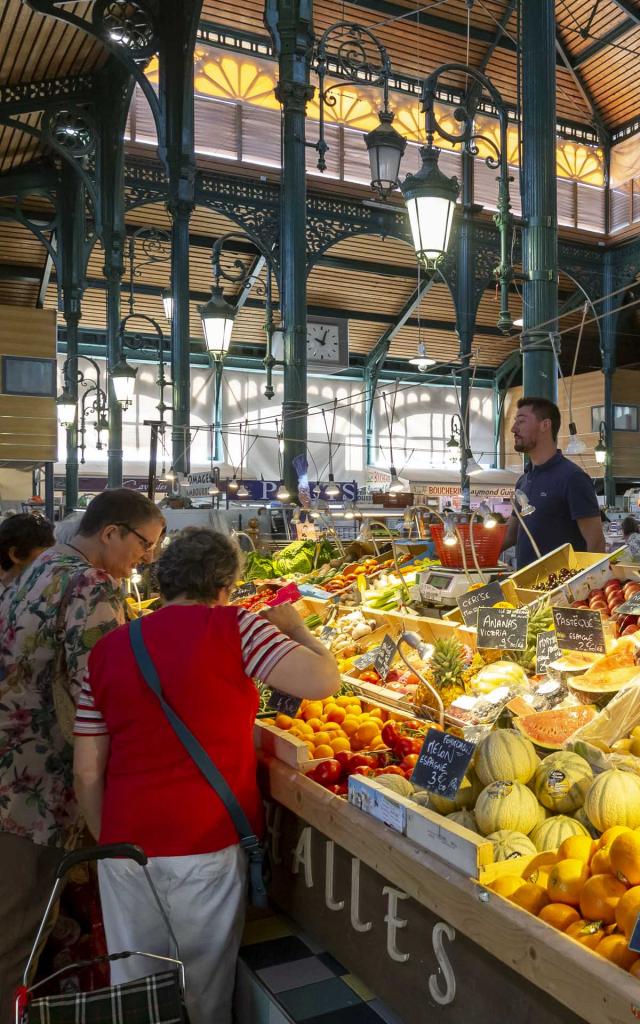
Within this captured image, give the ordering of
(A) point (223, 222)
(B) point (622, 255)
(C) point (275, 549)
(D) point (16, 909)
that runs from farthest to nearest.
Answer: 1. (B) point (622, 255)
2. (A) point (223, 222)
3. (C) point (275, 549)
4. (D) point (16, 909)

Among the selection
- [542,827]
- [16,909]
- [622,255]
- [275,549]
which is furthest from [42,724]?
[622,255]

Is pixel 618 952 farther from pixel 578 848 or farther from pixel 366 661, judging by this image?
pixel 366 661

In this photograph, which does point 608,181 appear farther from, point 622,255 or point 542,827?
point 542,827

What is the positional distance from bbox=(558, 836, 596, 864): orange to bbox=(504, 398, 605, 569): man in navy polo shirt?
247 cm

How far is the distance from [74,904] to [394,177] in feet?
15.8

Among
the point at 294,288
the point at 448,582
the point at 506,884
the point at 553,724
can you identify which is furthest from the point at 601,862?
the point at 294,288

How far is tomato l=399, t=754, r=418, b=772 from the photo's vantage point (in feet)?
8.45

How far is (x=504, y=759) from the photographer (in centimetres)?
217

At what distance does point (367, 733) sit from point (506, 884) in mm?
1126

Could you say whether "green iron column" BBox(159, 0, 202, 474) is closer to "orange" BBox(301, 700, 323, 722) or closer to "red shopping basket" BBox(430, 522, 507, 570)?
"red shopping basket" BBox(430, 522, 507, 570)

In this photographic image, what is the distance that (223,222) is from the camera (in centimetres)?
1755

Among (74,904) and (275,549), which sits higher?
(275,549)

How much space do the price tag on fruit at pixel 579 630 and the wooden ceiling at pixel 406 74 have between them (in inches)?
473

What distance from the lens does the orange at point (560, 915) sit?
5.49ft
